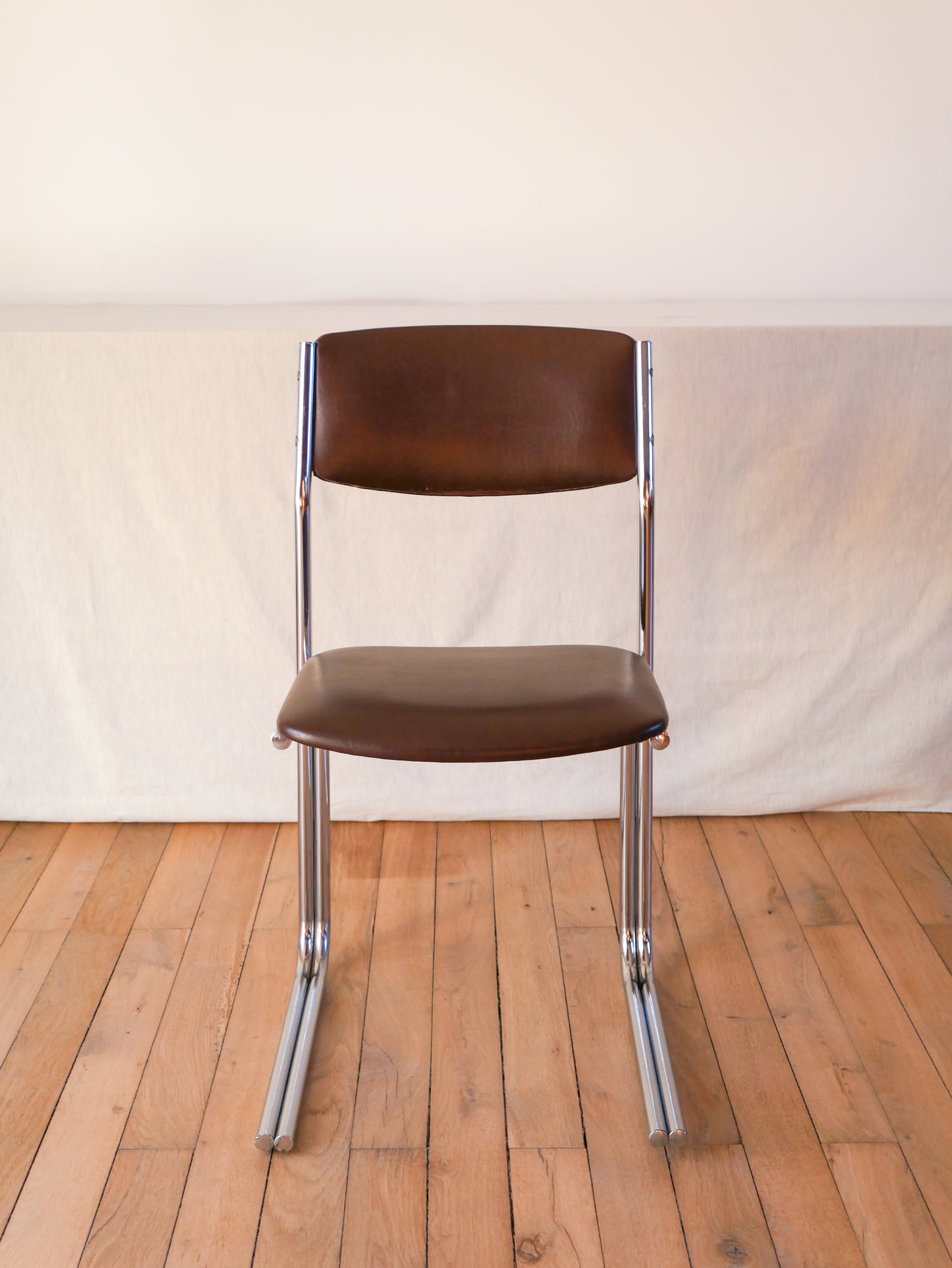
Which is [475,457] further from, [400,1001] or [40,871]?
[40,871]

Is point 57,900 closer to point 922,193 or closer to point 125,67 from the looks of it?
point 125,67

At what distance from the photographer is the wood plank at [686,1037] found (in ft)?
3.66

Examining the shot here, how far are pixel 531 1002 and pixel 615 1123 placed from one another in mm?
216

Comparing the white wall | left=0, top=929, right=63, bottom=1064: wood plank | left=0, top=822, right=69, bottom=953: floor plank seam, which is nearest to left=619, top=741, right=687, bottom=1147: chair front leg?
left=0, top=929, right=63, bottom=1064: wood plank

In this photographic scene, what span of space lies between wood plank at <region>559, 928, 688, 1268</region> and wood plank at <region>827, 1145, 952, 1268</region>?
0.53ft

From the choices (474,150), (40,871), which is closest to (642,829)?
(40,871)

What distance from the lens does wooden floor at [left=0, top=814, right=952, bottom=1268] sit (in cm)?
100

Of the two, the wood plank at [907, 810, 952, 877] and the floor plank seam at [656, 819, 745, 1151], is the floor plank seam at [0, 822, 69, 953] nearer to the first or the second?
the floor plank seam at [656, 819, 745, 1151]

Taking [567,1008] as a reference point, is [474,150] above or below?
above

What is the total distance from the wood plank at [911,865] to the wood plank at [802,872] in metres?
0.09

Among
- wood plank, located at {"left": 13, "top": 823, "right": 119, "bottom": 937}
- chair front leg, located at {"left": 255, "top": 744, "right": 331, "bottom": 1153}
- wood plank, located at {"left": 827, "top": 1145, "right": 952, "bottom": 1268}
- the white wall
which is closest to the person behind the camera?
wood plank, located at {"left": 827, "top": 1145, "right": 952, "bottom": 1268}

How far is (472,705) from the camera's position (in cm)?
109

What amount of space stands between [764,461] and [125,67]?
48.6 inches

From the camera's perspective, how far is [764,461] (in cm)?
161
